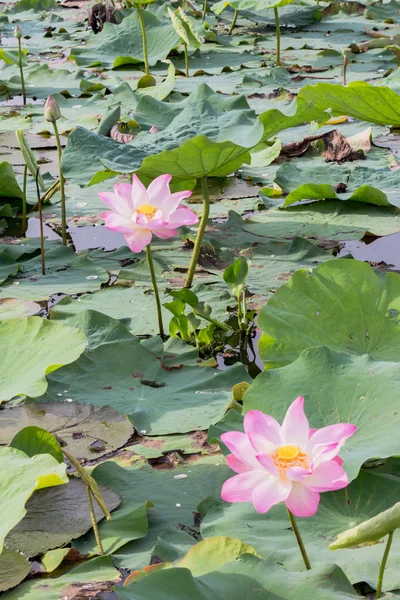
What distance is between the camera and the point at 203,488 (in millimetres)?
1519

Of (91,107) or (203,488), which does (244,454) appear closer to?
(203,488)

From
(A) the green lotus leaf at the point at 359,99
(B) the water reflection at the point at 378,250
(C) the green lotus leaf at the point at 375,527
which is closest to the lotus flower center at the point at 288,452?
(C) the green lotus leaf at the point at 375,527

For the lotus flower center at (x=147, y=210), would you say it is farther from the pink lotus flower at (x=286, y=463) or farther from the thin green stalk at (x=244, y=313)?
the pink lotus flower at (x=286, y=463)

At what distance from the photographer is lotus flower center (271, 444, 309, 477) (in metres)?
1.05

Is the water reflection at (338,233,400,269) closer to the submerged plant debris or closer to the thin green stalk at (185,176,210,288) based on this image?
the submerged plant debris

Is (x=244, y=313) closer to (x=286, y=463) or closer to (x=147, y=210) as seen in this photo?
(x=147, y=210)

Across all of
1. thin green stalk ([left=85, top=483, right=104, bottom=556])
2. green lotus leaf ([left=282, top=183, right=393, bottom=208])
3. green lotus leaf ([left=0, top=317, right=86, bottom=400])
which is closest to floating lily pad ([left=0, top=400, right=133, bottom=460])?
green lotus leaf ([left=0, top=317, right=86, bottom=400])

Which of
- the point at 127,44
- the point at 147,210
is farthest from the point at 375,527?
the point at 127,44

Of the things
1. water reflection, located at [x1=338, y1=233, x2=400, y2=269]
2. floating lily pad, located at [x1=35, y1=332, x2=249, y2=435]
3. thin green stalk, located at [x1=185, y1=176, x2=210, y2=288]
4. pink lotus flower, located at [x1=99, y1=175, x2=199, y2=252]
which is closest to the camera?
floating lily pad, located at [x1=35, y1=332, x2=249, y2=435]

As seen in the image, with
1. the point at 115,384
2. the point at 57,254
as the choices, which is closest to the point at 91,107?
the point at 57,254

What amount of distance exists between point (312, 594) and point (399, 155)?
2591mm

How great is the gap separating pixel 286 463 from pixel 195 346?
3.45ft

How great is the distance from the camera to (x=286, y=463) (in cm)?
105

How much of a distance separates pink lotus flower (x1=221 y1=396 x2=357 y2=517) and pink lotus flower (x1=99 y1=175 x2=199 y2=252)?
33.8 inches
